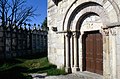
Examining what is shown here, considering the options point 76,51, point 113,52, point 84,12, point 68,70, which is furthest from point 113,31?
point 68,70

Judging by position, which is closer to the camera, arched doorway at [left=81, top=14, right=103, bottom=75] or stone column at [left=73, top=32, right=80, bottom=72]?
arched doorway at [left=81, top=14, right=103, bottom=75]

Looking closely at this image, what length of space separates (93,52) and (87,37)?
80cm

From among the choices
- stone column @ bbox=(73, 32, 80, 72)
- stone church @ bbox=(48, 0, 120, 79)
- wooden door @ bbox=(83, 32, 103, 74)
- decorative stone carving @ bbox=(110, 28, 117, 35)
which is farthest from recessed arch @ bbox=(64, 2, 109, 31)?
wooden door @ bbox=(83, 32, 103, 74)

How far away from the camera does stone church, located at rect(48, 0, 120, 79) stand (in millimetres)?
6574

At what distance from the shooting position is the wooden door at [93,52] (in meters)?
8.23

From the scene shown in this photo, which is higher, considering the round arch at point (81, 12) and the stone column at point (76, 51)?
the round arch at point (81, 12)

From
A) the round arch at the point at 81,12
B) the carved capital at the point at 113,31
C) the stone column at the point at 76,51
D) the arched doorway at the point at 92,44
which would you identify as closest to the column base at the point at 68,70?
the stone column at the point at 76,51

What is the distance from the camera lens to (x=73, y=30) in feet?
30.2

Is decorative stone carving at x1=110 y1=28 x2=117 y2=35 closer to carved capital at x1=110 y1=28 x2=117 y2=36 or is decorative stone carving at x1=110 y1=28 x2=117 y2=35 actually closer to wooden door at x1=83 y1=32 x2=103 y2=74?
carved capital at x1=110 y1=28 x2=117 y2=36

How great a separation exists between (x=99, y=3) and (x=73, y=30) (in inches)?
89.9

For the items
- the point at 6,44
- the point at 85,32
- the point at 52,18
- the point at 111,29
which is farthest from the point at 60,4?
the point at 6,44

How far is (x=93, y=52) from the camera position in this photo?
8625 millimetres

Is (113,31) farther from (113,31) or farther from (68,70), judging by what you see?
(68,70)

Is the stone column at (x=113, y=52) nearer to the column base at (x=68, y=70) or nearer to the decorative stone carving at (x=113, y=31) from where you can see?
the decorative stone carving at (x=113, y=31)
